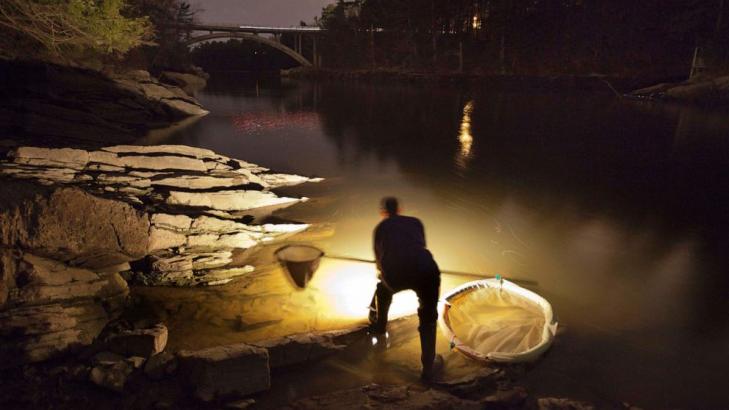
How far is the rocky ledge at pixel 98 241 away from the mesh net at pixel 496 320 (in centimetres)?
338

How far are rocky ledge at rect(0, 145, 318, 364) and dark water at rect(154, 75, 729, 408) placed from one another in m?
1.78

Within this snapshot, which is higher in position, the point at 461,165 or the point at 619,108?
the point at 619,108

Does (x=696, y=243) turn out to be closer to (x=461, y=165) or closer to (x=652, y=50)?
(x=461, y=165)

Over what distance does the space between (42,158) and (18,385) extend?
31.7ft

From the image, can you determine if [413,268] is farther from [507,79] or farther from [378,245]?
[507,79]

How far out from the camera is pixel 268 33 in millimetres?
69188

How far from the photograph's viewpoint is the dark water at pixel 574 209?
17.0 ft

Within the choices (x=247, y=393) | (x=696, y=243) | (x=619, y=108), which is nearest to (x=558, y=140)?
(x=696, y=243)

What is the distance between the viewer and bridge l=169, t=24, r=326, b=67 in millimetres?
57938

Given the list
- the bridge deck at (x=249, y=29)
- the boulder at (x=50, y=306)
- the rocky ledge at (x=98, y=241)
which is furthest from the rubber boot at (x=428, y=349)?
the bridge deck at (x=249, y=29)

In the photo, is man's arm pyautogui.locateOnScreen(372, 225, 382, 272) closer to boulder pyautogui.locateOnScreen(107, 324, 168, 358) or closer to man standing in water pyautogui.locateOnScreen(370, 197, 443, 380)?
man standing in water pyautogui.locateOnScreen(370, 197, 443, 380)

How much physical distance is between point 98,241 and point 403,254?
14.1 feet

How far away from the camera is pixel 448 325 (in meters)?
5.19

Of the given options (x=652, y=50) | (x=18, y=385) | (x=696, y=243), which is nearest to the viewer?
(x=18, y=385)
